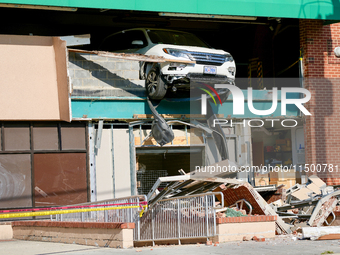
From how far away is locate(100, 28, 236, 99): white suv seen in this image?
548 inches

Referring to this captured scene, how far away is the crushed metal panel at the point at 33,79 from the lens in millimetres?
14000

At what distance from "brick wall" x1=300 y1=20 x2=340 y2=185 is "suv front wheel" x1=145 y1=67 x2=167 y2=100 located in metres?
5.43

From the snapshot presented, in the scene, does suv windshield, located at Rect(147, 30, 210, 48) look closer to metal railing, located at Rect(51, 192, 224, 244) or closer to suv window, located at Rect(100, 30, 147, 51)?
suv window, located at Rect(100, 30, 147, 51)

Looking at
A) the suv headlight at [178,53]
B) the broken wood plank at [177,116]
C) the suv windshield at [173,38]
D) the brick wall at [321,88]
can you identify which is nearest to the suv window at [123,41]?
the suv windshield at [173,38]

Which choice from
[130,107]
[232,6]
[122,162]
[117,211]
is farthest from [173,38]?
[117,211]

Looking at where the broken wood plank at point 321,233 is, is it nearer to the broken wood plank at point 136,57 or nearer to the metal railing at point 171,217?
the metal railing at point 171,217

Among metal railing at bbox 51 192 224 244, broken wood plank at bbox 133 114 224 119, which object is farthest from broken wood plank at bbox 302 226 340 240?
broken wood plank at bbox 133 114 224 119

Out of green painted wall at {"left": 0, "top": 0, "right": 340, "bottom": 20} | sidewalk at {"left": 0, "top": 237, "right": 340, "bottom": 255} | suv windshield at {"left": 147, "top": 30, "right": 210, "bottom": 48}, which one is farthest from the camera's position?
suv windshield at {"left": 147, "top": 30, "right": 210, "bottom": 48}

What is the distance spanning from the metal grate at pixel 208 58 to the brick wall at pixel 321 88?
12.1 feet

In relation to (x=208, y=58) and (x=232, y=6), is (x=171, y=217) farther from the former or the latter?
(x=232, y=6)

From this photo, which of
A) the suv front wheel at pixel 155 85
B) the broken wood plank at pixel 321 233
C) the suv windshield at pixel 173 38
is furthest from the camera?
the suv windshield at pixel 173 38

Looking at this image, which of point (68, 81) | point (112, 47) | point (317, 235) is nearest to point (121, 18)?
point (112, 47)

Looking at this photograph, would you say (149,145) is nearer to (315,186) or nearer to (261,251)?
(315,186)

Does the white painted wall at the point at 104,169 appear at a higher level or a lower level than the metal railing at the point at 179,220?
higher
